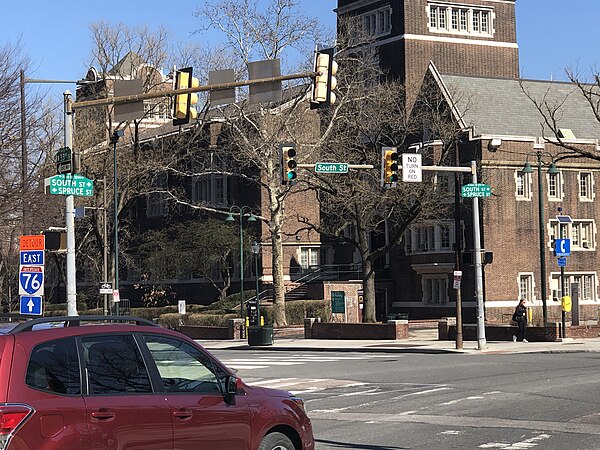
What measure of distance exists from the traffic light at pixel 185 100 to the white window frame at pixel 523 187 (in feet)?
132

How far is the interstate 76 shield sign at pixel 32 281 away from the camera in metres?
19.5

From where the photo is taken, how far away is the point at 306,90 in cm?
4906

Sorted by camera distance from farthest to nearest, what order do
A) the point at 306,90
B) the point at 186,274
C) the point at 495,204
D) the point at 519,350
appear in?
the point at 186,274, the point at 495,204, the point at 306,90, the point at 519,350

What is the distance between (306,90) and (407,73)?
14383 mm

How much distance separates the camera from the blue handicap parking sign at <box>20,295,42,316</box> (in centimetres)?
1941

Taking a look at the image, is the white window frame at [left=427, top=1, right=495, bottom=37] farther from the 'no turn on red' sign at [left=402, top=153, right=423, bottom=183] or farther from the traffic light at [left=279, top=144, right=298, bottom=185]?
the traffic light at [left=279, top=144, right=298, bottom=185]

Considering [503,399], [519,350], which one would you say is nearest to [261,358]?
[519,350]

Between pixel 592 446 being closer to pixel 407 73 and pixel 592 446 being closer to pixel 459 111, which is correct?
pixel 459 111

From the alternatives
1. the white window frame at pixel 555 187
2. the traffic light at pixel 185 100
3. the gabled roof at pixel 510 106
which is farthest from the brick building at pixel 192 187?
the traffic light at pixel 185 100

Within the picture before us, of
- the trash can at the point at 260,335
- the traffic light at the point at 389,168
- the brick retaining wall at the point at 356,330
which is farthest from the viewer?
the brick retaining wall at the point at 356,330

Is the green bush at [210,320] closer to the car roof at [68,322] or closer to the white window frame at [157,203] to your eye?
the white window frame at [157,203]

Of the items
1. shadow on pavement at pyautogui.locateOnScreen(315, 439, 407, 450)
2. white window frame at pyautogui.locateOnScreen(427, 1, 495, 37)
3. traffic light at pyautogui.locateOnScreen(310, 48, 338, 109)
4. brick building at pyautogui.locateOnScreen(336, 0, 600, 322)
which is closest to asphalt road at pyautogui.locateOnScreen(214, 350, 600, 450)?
shadow on pavement at pyautogui.locateOnScreen(315, 439, 407, 450)

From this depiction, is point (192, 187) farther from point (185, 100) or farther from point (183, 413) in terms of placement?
point (183, 413)

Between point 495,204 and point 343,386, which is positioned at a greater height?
point 495,204
